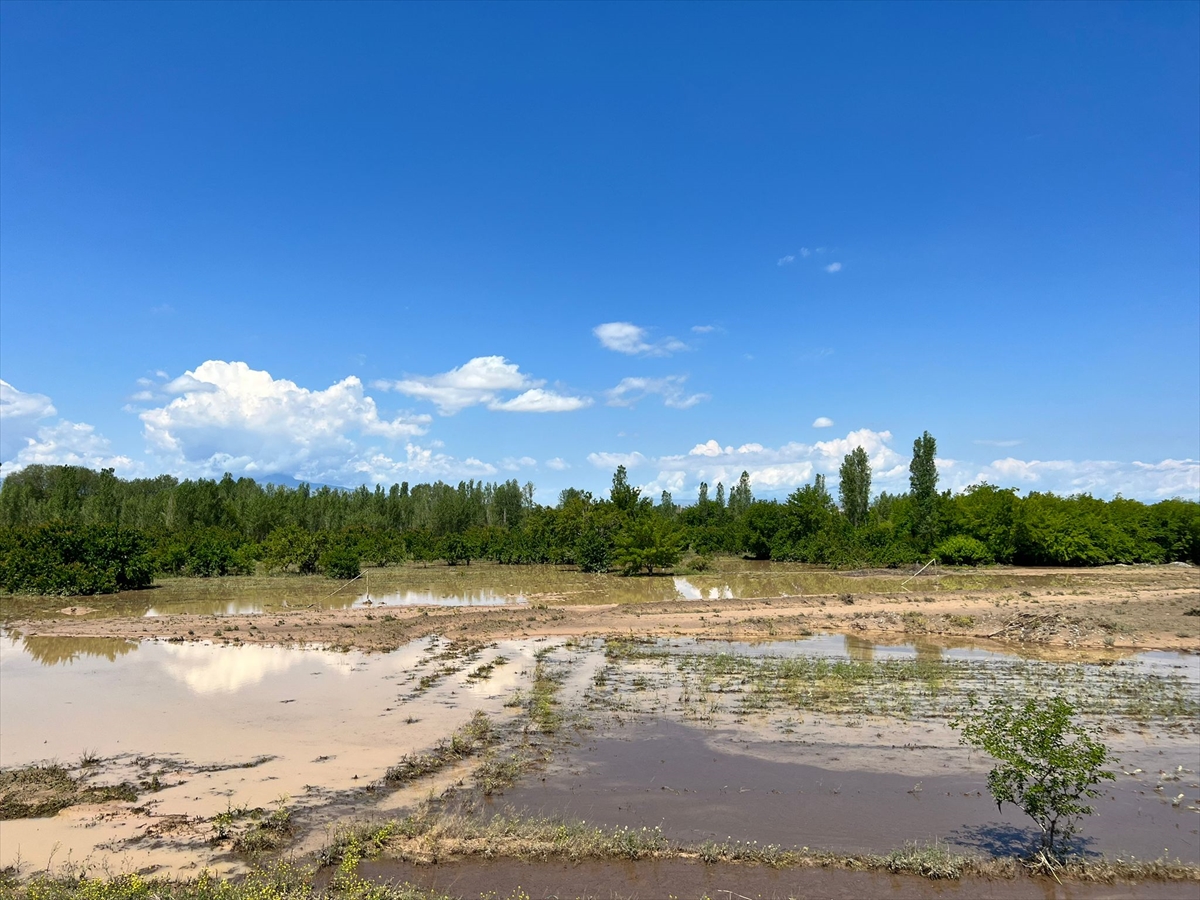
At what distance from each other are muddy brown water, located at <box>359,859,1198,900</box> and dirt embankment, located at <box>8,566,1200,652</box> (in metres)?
16.7

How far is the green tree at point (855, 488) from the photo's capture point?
83938mm

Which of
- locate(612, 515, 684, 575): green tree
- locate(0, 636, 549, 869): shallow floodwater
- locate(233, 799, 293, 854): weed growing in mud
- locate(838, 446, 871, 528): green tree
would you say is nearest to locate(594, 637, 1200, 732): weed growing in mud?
locate(0, 636, 549, 869): shallow floodwater

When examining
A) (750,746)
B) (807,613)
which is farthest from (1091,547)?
(750,746)

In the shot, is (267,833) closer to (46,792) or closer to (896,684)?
(46,792)

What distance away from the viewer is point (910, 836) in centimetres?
995

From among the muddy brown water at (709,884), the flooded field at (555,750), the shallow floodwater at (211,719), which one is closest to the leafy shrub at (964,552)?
the flooded field at (555,750)

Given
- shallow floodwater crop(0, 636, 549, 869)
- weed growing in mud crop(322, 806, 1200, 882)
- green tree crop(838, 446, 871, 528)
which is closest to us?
weed growing in mud crop(322, 806, 1200, 882)

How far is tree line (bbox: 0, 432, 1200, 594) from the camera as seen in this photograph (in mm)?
40469

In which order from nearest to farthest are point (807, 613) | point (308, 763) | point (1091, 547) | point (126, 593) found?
point (308, 763) < point (807, 613) < point (126, 593) < point (1091, 547)

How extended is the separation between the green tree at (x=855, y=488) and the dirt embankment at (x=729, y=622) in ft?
150

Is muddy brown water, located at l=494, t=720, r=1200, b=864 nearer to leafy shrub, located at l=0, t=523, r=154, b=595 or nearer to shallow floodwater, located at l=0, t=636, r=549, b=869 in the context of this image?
shallow floodwater, located at l=0, t=636, r=549, b=869

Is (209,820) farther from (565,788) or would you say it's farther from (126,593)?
(126,593)

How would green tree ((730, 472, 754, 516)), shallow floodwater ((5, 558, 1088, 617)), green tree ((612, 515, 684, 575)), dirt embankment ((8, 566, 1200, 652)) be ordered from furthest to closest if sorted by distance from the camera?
green tree ((730, 472, 754, 516)) < green tree ((612, 515, 684, 575)) < shallow floodwater ((5, 558, 1088, 617)) < dirt embankment ((8, 566, 1200, 652))

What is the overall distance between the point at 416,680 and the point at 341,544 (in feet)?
116
